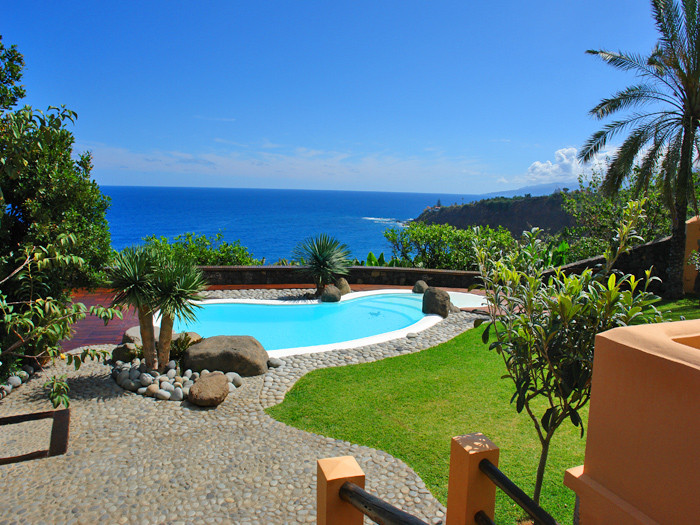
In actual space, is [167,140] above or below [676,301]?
above

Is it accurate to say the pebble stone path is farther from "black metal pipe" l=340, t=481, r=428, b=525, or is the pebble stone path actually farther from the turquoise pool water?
the turquoise pool water

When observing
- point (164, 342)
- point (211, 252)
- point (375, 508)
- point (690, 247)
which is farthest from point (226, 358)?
point (690, 247)

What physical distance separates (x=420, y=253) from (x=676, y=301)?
25.9 ft

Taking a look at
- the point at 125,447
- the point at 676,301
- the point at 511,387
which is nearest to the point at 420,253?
the point at 676,301

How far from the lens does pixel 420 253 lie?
16.5m

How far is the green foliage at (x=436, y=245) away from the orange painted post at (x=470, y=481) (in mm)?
13552

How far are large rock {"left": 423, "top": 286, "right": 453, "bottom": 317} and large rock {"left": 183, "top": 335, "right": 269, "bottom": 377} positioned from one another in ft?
16.5

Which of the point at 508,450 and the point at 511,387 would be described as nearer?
the point at 508,450

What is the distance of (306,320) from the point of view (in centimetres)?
1201

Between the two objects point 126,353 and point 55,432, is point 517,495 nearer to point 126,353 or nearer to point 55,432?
point 55,432

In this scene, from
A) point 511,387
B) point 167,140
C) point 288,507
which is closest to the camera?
point 288,507

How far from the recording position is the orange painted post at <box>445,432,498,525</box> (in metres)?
2.12

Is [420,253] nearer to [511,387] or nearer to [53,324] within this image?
[511,387]

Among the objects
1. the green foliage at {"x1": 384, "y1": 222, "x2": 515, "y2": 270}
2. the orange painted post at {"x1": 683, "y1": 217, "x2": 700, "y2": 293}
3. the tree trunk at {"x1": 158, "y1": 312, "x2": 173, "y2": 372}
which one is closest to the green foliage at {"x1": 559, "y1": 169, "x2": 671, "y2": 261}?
the orange painted post at {"x1": 683, "y1": 217, "x2": 700, "y2": 293}
